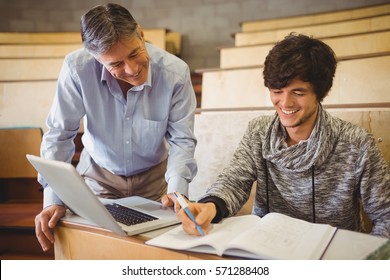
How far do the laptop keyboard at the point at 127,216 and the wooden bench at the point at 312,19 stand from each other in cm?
263

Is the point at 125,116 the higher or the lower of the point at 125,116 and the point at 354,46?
the lower

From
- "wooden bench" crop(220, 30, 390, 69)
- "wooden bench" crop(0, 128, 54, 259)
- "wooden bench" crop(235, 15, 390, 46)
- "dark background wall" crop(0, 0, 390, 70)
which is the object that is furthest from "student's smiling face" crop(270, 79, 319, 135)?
"dark background wall" crop(0, 0, 390, 70)

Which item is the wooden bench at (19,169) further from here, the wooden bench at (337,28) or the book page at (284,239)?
the wooden bench at (337,28)

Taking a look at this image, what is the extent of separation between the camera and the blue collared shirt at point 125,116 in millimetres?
831

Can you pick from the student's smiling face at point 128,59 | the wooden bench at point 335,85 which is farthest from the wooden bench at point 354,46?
the student's smiling face at point 128,59

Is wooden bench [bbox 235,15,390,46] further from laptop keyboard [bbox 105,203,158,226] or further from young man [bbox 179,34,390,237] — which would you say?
laptop keyboard [bbox 105,203,158,226]

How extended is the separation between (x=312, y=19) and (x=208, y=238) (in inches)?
113

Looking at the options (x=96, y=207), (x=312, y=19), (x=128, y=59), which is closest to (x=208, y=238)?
(x=96, y=207)

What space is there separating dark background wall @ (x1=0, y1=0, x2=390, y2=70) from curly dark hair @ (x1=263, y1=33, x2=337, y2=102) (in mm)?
2730

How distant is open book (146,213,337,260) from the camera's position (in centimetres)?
46

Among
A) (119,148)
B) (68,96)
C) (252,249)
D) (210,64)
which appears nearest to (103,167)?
(119,148)

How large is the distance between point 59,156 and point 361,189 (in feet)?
2.18

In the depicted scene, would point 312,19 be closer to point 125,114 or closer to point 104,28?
point 125,114

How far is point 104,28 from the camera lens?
0.70 meters
